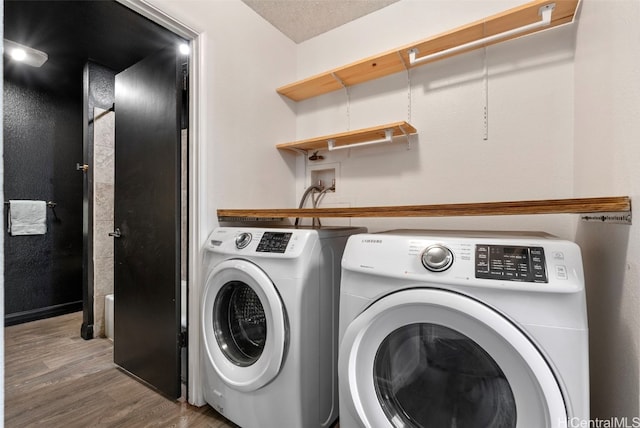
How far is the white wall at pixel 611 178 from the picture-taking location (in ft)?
2.51

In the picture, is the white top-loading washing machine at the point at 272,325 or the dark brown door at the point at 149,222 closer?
the white top-loading washing machine at the point at 272,325

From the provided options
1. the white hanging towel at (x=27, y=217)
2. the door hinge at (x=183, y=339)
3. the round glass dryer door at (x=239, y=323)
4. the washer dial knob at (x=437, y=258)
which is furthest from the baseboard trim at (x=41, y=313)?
the washer dial knob at (x=437, y=258)

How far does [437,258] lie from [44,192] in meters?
3.62

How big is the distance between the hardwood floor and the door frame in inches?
Result: 6.9

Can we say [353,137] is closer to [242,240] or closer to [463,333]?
[242,240]

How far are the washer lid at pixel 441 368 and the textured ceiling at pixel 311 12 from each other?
6.15 ft

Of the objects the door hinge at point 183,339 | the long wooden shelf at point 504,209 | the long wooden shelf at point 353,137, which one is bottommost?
the door hinge at point 183,339

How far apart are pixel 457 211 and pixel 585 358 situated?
510 mm

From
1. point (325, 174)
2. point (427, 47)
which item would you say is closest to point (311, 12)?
point (427, 47)

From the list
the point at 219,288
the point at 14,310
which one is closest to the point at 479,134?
the point at 219,288

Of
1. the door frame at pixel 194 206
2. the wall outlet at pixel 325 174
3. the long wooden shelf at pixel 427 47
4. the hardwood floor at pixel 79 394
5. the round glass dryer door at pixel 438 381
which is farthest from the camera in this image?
the wall outlet at pixel 325 174

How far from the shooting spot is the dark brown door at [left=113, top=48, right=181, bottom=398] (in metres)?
1.62

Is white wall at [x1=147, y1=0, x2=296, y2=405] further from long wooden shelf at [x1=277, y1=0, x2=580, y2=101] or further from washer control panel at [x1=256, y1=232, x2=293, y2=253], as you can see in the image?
washer control panel at [x1=256, y1=232, x2=293, y2=253]

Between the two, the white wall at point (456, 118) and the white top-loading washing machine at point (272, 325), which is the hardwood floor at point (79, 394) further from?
the white wall at point (456, 118)
